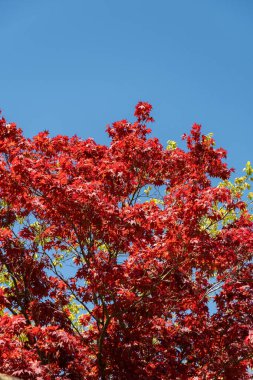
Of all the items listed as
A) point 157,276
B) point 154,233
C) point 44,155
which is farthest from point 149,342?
point 44,155

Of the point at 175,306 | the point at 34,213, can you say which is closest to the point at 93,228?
the point at 34,213

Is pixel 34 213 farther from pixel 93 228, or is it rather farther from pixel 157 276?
pixel 157 276

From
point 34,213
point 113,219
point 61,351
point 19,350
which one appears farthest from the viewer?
point 34,213

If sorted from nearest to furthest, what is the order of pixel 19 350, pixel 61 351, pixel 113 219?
1. pixel 19 350
2. pixel 113 219
3. pixel 61 351

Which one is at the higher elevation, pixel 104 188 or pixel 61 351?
pixel 104 188

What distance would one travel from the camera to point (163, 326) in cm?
1009

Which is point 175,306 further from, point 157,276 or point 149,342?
point 157,276

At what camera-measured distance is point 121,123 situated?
1224 centimetres

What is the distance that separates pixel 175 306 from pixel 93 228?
9.32ft

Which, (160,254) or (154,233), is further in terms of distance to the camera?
(154,233)

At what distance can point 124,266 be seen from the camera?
29.2 feet

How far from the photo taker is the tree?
8602mm

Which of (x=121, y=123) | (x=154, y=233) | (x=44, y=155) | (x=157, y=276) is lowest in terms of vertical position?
(x=157, y=276)

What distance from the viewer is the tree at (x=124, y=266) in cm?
860
